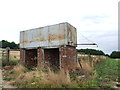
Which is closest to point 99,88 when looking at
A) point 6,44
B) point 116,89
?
point 116,89

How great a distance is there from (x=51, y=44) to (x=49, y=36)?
70 centimetres

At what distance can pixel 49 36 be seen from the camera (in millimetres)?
8820

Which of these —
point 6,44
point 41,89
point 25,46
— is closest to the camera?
point 41,89

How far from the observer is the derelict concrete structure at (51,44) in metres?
8.04

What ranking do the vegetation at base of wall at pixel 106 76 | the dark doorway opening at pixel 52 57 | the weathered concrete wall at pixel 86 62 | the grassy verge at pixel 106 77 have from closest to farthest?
1. the grassy verge at pixel 106 77
2. the vegetation at base of wall at pixel 106 76
3. the weathered concrete wall at pixel 86 62
4. the dark doorway opening at pixel 52 57

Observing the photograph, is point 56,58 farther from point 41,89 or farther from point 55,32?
point 41,89

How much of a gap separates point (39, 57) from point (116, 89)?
19.0 ft

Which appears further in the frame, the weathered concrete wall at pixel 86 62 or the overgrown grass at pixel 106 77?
the weathered concrete wall at pixel 86 62

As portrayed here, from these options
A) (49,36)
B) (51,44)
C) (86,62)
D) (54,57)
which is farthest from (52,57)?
(86,62)

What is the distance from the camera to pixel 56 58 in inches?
427

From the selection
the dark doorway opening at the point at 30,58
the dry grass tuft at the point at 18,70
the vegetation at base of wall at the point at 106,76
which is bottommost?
the vegetation at base of wall at the point at 106,76

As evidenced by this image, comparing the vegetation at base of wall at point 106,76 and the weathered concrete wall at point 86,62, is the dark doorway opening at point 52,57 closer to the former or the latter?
the weathered concrete wall at point 86,62

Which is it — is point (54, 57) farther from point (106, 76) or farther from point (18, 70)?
point (106, 76)

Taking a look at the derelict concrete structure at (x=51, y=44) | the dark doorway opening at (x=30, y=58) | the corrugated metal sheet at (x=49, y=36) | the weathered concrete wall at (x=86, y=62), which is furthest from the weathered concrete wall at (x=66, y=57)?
the dark doorway opening at (x=30, y=58)
